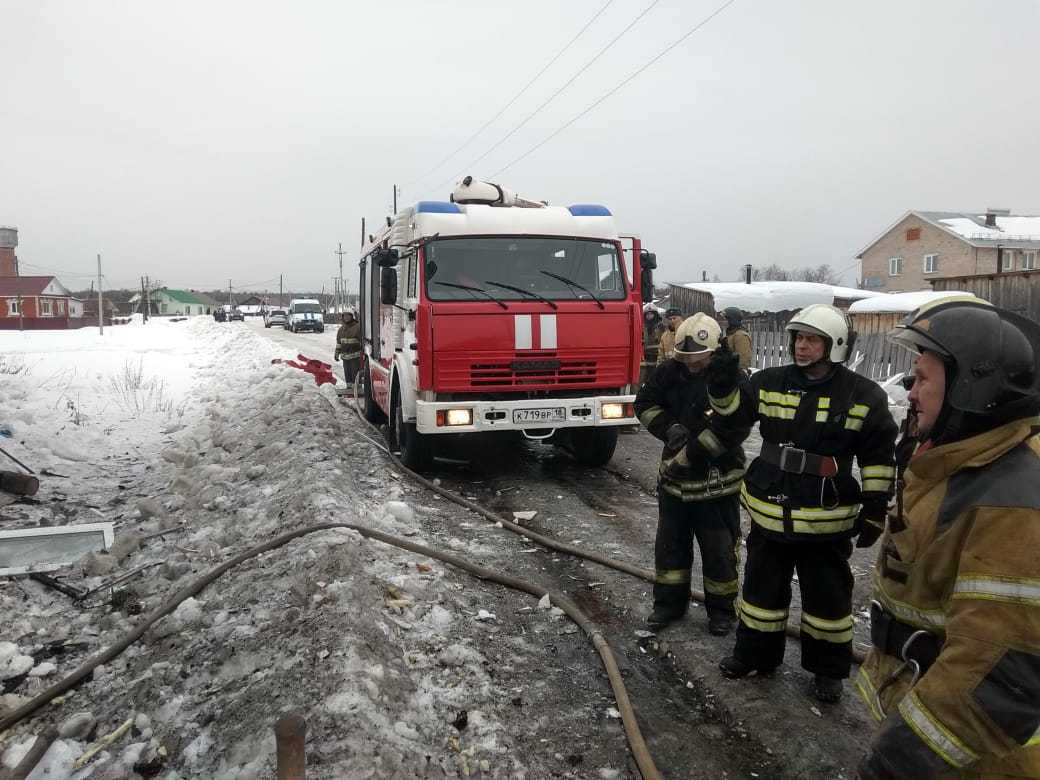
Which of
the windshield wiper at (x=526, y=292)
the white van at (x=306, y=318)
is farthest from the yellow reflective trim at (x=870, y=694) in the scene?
the white van at (x=306, y=318)

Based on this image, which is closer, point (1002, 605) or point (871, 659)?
point (1002, 605)

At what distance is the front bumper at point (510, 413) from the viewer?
7281mm

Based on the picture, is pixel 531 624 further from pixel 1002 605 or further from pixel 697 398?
pixel 1002 605

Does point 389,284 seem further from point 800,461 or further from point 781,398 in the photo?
point 800,461

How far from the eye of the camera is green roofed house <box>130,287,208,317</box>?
125688mm

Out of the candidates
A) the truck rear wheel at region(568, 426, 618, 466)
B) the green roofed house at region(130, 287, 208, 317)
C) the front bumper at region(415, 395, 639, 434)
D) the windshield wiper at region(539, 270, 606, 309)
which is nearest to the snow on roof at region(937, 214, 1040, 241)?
the truck rear wheel at region(568, 426, 618, 466)

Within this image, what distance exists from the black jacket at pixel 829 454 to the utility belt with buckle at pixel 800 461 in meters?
0.02

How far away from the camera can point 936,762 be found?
1.52 meters

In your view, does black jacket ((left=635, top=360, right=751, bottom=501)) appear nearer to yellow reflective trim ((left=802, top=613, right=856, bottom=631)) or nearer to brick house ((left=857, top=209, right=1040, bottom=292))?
yellow reflective trim ((left=802, top=613, right=856, bottom=631))

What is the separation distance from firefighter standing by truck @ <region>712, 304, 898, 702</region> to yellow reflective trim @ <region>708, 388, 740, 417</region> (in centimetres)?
11

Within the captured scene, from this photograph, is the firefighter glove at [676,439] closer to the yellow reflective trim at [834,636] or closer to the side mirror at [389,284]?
the yellow reflective trim at [834,636]

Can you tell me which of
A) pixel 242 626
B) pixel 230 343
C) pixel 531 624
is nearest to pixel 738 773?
pixel 531 624

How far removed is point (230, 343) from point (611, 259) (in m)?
24.7

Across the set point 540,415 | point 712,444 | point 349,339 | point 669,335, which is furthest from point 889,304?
point 712,444
